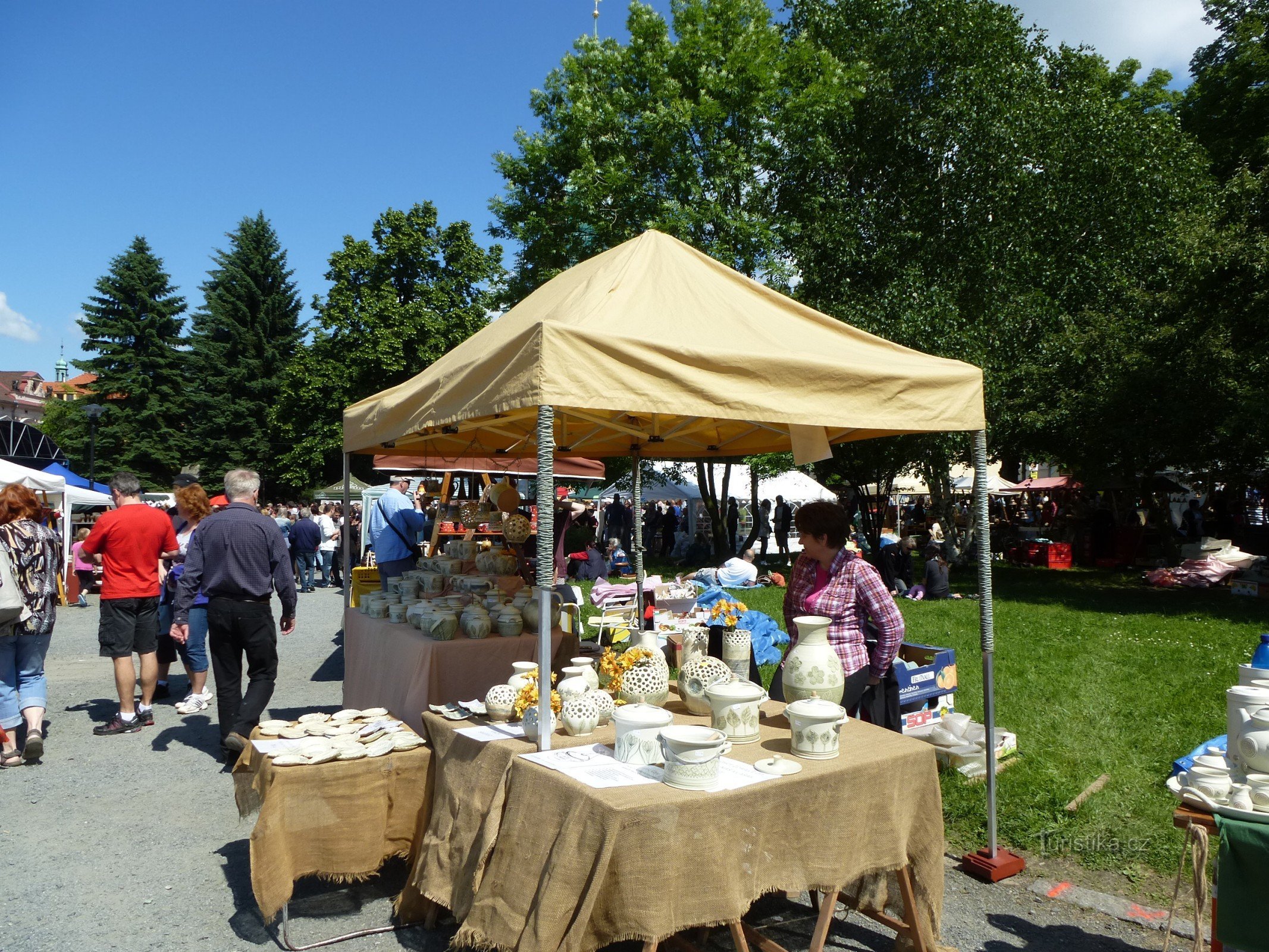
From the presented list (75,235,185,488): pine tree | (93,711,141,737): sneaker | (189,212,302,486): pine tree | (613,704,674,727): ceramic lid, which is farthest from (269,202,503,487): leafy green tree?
(613,704,674,727): ceramic lid

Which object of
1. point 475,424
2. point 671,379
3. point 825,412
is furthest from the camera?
point 475,424

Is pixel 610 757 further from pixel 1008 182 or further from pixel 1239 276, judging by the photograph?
pixel 1008 182

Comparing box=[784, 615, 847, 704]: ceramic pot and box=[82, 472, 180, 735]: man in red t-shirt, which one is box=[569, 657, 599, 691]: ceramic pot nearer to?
box=[784, 615, 847, 704]: ceramic pot

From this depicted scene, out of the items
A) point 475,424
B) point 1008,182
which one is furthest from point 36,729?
point 1008,182

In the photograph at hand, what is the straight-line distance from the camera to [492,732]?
309 cm

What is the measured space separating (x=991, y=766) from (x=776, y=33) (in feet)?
60.6

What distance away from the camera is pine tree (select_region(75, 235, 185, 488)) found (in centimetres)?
3869

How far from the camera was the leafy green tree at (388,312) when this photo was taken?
29.4m

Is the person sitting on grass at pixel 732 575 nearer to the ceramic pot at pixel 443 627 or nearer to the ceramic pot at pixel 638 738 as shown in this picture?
the ceramic pot at pixel 443 627

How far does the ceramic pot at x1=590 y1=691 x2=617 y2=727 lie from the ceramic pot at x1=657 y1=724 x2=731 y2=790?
631 mm

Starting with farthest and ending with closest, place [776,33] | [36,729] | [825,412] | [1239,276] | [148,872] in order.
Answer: [776,33]
[1239,276]
[36,729]
[148,872]
[825,412]

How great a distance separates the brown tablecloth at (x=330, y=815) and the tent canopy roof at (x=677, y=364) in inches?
54.6

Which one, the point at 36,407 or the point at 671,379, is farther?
the point at 36,407

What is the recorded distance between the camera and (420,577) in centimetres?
538
